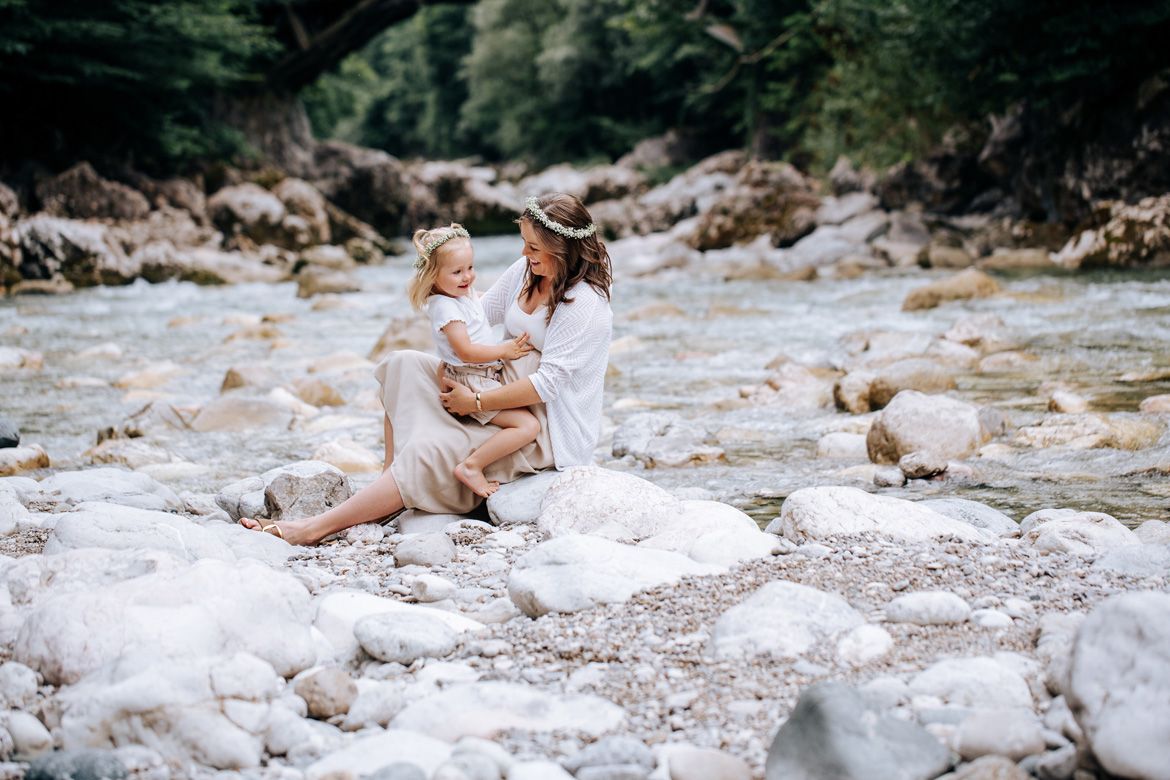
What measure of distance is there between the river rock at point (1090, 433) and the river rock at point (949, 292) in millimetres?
5504

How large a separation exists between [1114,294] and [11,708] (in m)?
10.6

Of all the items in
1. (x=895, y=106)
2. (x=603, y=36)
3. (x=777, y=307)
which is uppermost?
(x=603, y=36)

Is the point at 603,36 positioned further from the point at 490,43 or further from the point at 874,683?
the point at 874,683

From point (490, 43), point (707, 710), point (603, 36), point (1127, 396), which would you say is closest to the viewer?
point (707, 710)

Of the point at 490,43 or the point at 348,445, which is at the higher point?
the point at 490,43

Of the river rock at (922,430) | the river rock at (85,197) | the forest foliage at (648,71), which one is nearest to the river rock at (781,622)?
the river rock at (922,430)

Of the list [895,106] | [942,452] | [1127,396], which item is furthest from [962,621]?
[895,106]

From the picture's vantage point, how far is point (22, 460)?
18.0 ft

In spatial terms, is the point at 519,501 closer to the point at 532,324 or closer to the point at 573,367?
the point at 573,367

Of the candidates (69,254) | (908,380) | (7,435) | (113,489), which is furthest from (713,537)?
(69,254)

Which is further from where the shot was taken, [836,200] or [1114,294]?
[836,200]

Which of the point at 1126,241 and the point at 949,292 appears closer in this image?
the point at 949,292

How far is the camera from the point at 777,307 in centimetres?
1205

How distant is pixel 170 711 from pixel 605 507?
182cm
